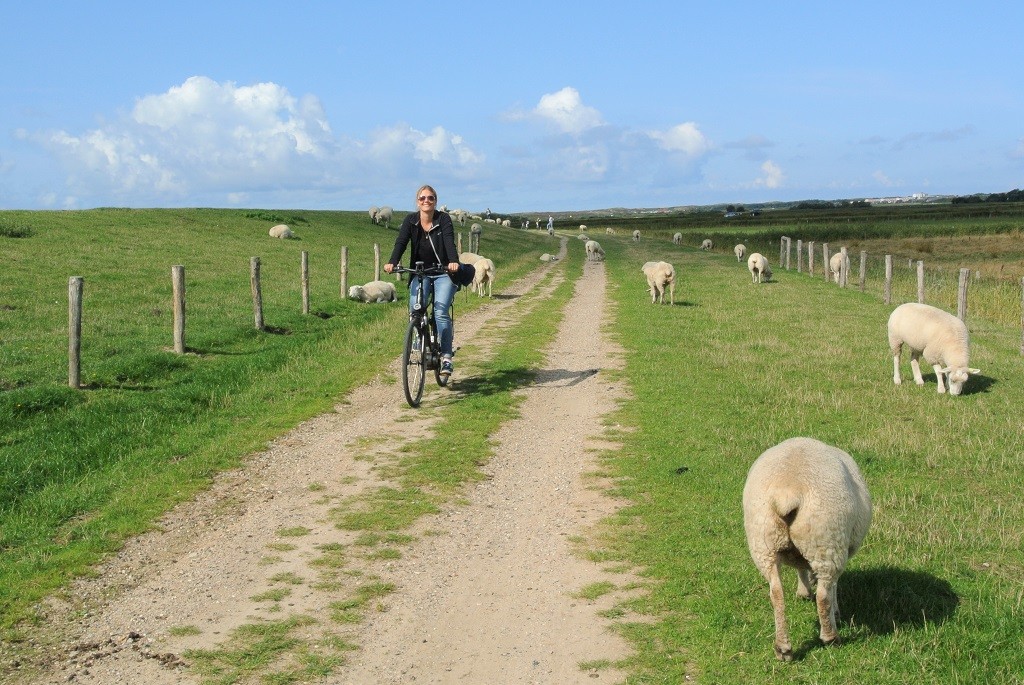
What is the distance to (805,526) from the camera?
17.9 feet

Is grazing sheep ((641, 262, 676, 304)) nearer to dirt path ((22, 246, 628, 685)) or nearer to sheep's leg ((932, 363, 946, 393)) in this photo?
sheep's leg ((932, 363, 946, 393))

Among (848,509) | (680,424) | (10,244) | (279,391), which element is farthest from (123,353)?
(10,244)

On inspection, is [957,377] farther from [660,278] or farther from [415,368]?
[660,278]

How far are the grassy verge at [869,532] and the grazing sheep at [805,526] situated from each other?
13.2 inches

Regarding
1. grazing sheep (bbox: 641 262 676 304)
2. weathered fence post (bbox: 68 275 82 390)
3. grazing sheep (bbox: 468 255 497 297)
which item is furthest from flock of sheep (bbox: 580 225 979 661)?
grazing sheep (bbox: 468 255 497 297)

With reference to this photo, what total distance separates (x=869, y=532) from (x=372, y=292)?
1922 cm

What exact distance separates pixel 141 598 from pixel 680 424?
6923 mm

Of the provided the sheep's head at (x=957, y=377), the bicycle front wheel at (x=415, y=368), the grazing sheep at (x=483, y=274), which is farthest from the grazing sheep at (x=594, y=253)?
the bicycle front wheel at (x=415, y=368)

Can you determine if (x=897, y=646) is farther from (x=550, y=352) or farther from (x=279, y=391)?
(x=550, y=352)

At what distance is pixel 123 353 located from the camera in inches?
571

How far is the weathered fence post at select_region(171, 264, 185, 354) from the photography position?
15.3 meters

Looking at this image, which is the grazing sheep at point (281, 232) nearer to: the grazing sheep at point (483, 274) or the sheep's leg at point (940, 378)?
the grazing sheep at point (483, 274)

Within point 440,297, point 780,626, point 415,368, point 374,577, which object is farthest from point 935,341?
point 374,577

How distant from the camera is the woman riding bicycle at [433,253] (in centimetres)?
1246
